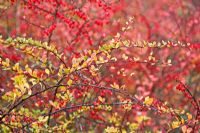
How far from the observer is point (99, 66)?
14.6ft

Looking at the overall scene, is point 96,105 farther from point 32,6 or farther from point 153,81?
point 153,81

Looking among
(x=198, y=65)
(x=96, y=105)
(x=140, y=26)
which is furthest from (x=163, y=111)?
(x=140, y=26)

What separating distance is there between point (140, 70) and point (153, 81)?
1.08m

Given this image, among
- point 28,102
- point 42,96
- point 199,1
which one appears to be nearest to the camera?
point 42,96

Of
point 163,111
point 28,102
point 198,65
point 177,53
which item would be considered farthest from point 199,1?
point 163,111

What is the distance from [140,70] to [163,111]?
7262 mm

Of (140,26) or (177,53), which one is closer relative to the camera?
(177,53)

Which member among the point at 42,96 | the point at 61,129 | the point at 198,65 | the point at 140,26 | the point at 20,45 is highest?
the point at 140,26

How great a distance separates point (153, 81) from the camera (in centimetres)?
1036

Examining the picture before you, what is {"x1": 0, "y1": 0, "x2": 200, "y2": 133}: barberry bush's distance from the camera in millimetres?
4609

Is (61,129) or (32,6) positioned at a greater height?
(32,6)

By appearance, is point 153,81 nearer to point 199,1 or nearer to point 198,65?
point 198,65

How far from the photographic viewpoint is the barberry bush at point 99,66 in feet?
15.1

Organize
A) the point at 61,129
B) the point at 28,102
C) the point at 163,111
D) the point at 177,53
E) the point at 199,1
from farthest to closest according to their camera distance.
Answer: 1. the point at 199,1
2. the point at 177,53
3. the point at 28,102
4. the point at 61,129
5. the point at 163,111
